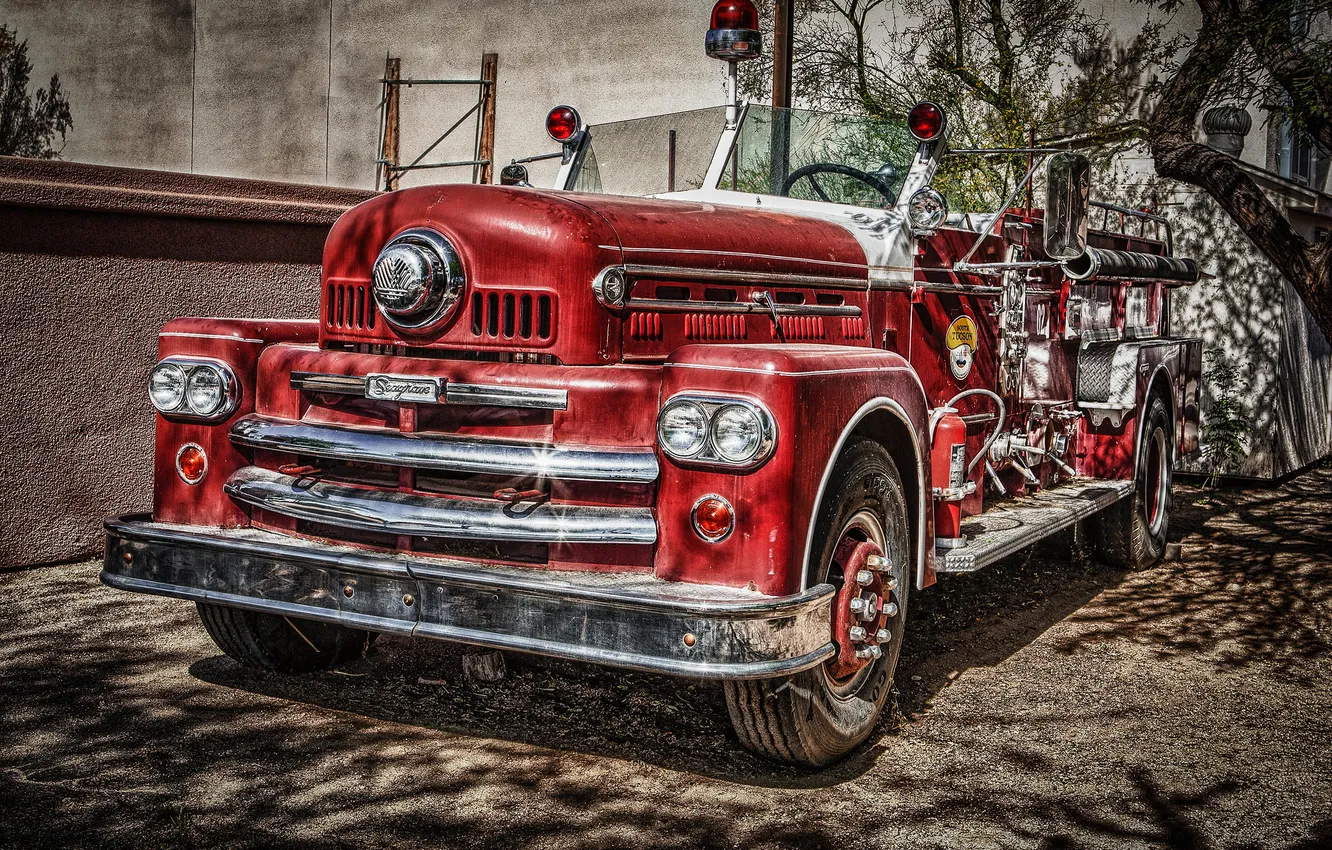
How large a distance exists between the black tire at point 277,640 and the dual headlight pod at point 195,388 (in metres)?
0.67

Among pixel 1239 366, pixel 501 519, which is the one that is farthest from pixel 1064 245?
pixel 1239 366

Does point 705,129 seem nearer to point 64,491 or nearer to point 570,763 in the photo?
point 570,763

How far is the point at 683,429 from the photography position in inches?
132

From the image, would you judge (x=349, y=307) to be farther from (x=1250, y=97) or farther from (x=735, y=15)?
Result: (x=1250, y=97)

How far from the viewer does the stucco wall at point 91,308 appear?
20.1 ft

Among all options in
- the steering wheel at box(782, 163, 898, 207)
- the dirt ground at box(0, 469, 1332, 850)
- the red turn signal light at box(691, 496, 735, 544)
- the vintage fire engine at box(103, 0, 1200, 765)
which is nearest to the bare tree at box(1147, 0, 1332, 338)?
the dirt ground at box(0, 469, 1332, 850)

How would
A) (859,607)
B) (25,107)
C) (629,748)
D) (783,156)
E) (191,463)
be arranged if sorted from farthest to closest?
1. (25,107)
2. (783,156)
3. (191,463)
4. (629,748)
5. (859,607)

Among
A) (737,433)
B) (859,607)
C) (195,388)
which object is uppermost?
(195,388)

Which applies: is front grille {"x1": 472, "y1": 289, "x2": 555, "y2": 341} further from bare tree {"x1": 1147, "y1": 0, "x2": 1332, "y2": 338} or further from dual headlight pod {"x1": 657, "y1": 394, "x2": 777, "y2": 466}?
bare tree {"x1": 1147, "y1": 0, "x2": 1332, "y2": 338}

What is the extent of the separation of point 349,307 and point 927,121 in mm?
2352

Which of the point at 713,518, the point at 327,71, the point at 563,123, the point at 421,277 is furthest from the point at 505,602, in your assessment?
the point at 327,71

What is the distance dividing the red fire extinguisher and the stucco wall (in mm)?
4136

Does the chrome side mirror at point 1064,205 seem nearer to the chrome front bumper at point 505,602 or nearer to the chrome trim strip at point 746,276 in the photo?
the chrome trim strip at point 746,276

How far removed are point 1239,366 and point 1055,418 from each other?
15.5 feet
